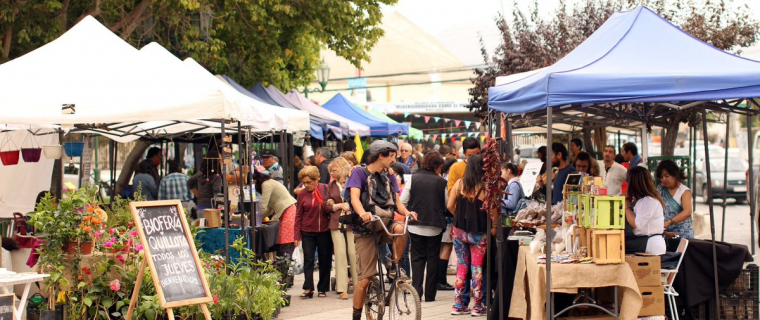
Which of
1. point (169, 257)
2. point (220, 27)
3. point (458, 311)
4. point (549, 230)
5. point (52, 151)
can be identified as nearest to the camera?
point (549, 230)

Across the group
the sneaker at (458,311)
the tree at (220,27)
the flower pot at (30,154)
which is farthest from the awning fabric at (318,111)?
the sneaker at (458,311)

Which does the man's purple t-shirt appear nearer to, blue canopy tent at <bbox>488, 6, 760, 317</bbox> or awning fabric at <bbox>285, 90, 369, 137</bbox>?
blue canopy tent at <bbox>488, 6, 760, 317</bbox>

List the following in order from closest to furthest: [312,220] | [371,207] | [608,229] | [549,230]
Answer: [549,230] → [608,229] → [371,207] → [312,220]

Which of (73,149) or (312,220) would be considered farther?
(73,149)

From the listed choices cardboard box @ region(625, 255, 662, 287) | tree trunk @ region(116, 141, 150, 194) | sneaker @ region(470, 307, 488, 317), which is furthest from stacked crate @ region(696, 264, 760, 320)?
tree trunk @ region(116, 141, 150, 194)

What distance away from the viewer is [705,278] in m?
8.45

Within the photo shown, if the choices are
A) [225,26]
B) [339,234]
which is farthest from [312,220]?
[225,26]

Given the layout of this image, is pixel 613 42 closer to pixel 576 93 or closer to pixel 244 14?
pixel 576 93

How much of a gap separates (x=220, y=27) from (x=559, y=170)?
8.51m

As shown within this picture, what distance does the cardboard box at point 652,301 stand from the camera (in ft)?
25.5

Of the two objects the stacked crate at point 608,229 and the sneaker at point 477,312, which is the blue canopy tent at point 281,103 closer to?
the sneaker at point 477,312

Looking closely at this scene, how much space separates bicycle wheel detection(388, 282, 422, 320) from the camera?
7988 millimetres

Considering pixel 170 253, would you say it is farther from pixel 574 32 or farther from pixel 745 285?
pixel 574 32

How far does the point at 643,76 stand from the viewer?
703cm
